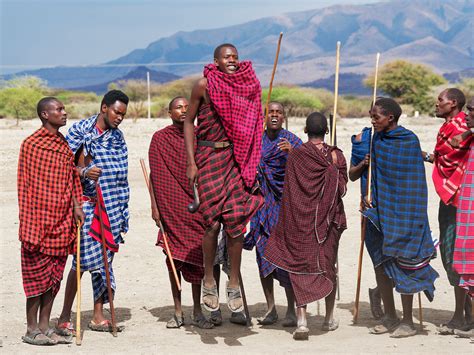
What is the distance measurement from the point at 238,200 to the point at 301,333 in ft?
3.87

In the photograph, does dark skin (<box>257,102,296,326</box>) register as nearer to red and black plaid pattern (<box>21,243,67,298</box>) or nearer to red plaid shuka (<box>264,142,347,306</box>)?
red plaid shuka (<box>264,142,347,306</box>)

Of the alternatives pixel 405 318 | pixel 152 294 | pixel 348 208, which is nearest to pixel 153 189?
pixel 152 294

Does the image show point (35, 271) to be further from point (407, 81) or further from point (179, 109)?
point (407, 81)

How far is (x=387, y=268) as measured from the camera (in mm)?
7516

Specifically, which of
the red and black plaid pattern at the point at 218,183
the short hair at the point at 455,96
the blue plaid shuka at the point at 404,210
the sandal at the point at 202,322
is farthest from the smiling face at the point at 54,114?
the short hair at the point at 455,96

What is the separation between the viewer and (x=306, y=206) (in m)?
7.43

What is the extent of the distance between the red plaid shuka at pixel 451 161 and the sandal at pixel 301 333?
5.14ft

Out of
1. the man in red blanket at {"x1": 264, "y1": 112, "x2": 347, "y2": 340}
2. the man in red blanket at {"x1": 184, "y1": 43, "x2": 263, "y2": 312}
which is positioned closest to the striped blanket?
the man in red blanket at {"x1": 264, "y1": 112, "x2": 347, "y2": 340}

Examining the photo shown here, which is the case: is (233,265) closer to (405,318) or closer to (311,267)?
(311,267)

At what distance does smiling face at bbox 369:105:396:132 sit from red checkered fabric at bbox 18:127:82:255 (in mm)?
2488

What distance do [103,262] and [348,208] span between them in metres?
7.54

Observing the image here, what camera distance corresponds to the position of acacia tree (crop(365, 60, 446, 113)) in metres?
55.1

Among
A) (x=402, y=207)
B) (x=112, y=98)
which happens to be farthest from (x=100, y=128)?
(x=402, y=207)

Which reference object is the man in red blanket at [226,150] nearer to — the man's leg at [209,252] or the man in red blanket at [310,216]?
the man's leg at [209,252]
